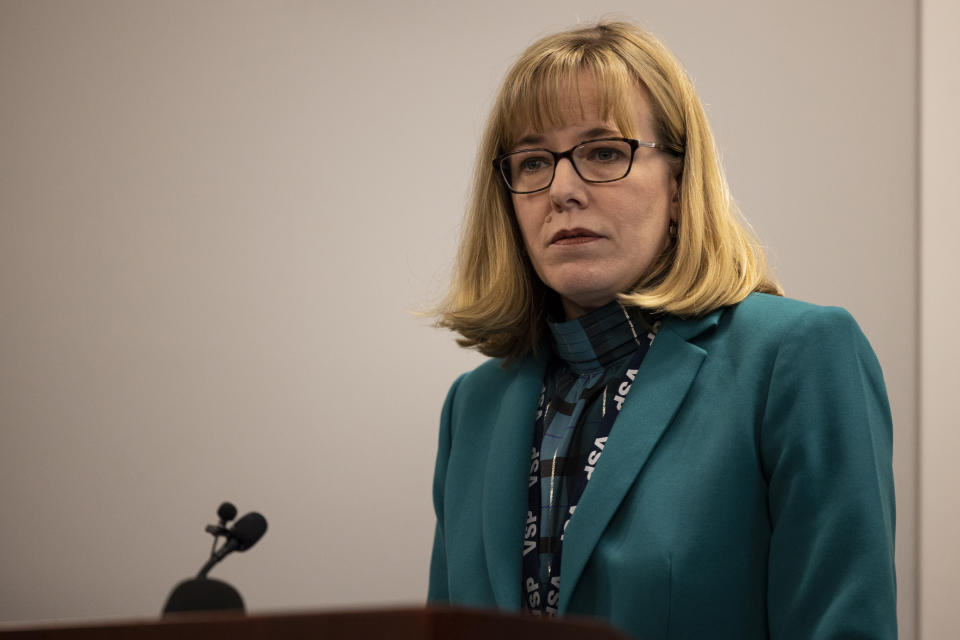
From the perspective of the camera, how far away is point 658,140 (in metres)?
1.46

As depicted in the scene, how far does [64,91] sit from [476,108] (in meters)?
1.19

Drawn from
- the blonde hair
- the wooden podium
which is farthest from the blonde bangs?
the wooden podium

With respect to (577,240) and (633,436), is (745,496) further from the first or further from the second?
(577,240)

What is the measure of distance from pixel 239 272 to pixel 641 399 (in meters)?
1.64

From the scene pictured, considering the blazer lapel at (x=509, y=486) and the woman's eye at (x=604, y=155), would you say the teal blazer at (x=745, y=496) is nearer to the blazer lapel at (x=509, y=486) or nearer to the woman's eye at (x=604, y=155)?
the blazer lapel at (x=509, y=486)

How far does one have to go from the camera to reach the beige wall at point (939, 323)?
2.19m

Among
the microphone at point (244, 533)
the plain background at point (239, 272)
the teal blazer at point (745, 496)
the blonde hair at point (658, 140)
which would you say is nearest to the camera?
the microphone at point (244, 533)

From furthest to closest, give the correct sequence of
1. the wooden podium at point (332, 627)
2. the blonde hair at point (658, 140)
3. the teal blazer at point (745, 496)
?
1. the blonde hair at point (658, 140)
2. the teal blazer at point (745, 496)
3. the wooden podium at point (332, 627)

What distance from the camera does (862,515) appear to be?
115 centimetres

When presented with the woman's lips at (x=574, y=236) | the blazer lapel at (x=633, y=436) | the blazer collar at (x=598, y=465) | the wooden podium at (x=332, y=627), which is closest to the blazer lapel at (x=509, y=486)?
the blazer collar at (x=598, y=465)

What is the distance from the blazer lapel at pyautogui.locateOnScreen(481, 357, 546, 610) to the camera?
135cm

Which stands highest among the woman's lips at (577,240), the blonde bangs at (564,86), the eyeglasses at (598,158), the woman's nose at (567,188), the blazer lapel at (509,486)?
the blonde bangs at (564,86)

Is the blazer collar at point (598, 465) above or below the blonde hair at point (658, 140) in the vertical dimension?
below

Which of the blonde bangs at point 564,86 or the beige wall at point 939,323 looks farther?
the beige wall at point 939,323
